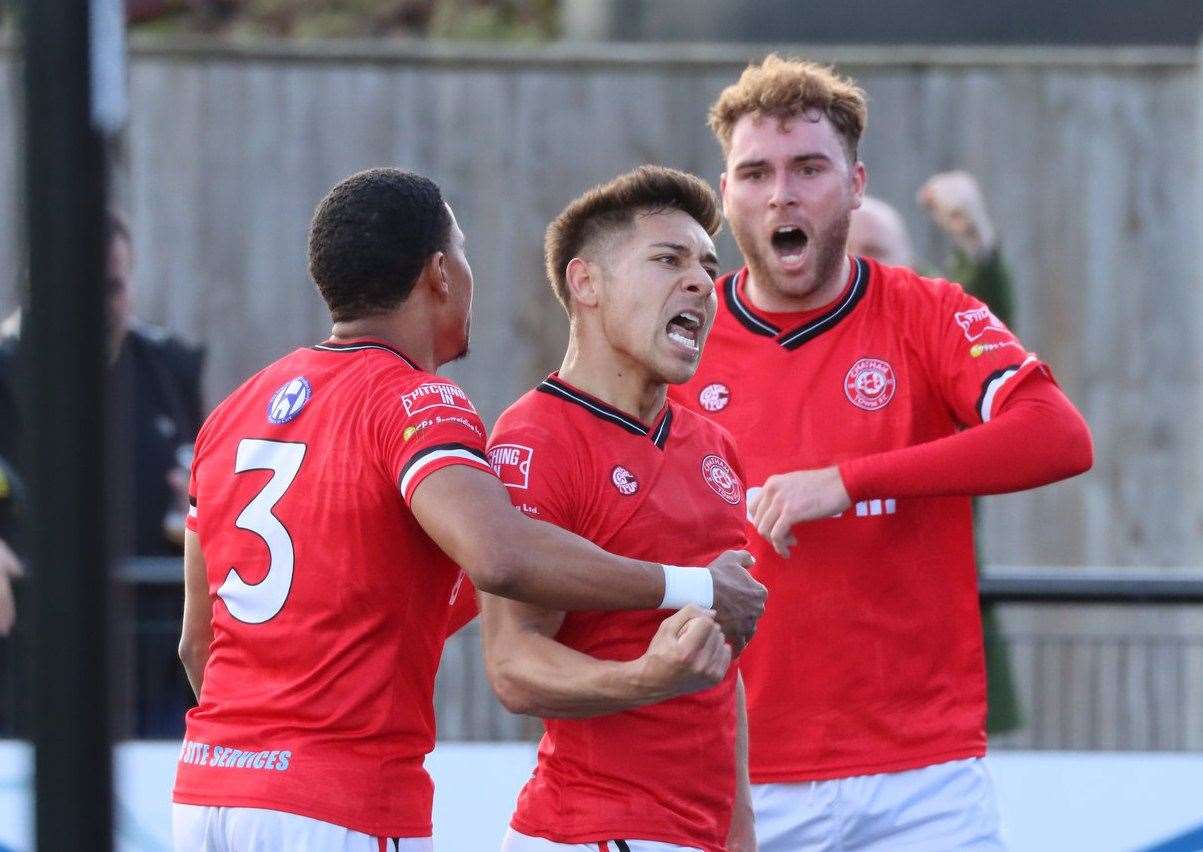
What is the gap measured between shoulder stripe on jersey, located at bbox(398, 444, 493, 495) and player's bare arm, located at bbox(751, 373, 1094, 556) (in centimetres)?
93

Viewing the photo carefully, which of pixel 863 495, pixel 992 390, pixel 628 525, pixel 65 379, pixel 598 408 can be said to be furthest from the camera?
pixel 992 390

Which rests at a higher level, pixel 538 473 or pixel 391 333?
pixel 391 333

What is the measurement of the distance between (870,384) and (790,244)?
1.22ft

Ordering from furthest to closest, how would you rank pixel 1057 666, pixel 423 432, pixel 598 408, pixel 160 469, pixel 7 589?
1. pixel 1057 666
2. pixel 160 469
3. pixel 7 589
4. pixel 598 408
5. pixel 423 432

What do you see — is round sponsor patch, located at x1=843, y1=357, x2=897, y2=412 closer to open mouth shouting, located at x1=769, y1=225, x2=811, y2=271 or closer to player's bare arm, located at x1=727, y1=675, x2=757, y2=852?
open mouth shouting, located at x1=769, y1=225, x2=811, y2=271

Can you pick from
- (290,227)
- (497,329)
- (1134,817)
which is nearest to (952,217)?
(1134,817)

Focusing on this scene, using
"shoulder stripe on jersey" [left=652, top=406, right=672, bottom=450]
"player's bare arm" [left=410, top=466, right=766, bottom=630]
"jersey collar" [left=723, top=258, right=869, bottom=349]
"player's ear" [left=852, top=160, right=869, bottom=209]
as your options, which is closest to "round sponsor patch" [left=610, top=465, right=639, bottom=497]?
"shoulder stripe on jersey" [left=652, top=406, right=672, bottom=450]

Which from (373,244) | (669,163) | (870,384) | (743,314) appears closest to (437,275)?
(373,244)

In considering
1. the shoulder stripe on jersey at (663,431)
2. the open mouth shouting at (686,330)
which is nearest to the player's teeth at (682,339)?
the open mouth shouting at (686,330)

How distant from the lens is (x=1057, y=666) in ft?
26.0

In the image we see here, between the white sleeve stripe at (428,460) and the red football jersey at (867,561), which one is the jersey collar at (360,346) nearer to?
the white sleeve stripe at (428,460)

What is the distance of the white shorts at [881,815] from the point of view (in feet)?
12.9

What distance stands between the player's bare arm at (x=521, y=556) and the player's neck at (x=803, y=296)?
1193 millimetres

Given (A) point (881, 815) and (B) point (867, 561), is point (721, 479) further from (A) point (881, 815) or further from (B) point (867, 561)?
(A) point (881, 815)
